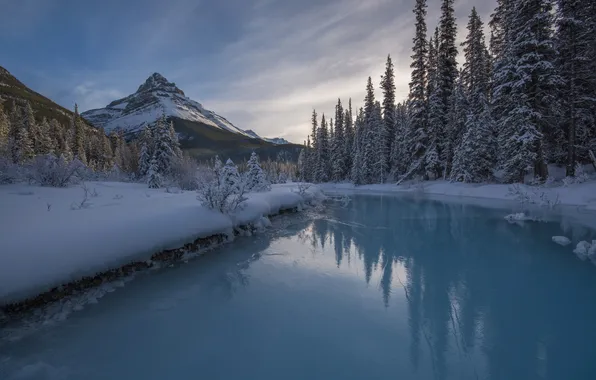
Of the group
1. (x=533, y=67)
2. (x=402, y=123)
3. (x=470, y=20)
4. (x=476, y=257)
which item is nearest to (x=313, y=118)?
(x=402, y=123)

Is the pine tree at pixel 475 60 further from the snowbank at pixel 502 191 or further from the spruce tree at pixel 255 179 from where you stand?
the spruce tree at pixel 255 179

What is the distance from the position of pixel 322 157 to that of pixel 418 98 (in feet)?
89.4

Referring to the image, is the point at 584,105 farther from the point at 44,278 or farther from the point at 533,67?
the point at 44,278

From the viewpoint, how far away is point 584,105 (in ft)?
62.8

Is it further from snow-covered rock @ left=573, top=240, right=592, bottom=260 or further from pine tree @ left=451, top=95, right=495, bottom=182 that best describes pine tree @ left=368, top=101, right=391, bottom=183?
snow-covered rock @ left=573, top=240, right=592, bottom=260

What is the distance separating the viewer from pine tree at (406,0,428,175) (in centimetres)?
2997

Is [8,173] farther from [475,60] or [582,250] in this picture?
[475,60]

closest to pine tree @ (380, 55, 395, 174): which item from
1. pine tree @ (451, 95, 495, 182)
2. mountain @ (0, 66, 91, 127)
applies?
pine tree @ (451, 95, 495, 182)

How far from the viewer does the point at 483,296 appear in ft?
16.8

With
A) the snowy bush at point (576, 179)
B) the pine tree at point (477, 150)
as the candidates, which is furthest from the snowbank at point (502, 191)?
the pine tree at point (477, 150)

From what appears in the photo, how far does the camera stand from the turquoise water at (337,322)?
3303 mm

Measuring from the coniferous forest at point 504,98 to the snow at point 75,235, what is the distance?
2070cm

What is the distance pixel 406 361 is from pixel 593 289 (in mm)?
4779

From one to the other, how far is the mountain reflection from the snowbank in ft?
21.4
